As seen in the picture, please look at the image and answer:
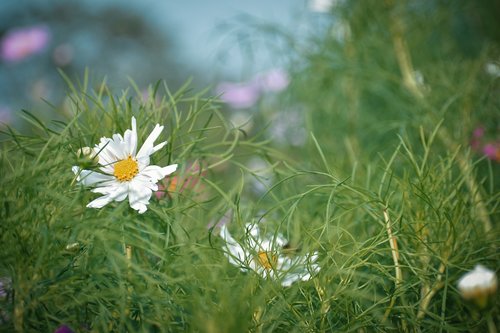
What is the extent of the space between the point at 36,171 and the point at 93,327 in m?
0.16

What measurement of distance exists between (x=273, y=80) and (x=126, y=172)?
0.88m

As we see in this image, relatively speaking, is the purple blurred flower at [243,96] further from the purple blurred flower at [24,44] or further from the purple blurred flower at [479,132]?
the purple blurred flower at [24,44]

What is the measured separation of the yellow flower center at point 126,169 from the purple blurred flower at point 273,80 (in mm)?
793

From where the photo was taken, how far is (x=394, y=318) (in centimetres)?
59

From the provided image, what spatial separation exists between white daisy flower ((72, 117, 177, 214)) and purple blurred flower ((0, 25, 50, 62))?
1.82m

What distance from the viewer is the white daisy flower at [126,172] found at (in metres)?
0.51

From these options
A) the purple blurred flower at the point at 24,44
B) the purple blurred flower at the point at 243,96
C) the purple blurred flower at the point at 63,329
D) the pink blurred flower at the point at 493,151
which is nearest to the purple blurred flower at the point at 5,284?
the purple blurred flower at the point at 63,329

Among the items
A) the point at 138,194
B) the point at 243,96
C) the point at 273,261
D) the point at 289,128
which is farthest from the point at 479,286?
the point at 243,96

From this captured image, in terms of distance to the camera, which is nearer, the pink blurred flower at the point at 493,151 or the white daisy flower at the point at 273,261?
the white daisy flower at the point at 273,261

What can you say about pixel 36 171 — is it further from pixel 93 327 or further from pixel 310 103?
pixel 310 103

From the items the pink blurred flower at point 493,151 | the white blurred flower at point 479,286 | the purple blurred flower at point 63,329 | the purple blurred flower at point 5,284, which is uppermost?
the pink blurred flower at point 493,151

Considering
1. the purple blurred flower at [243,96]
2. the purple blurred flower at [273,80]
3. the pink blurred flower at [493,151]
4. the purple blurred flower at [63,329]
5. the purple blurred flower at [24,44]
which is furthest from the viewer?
the purple blurred flower at [24,44]

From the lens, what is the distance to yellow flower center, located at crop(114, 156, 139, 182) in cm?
53

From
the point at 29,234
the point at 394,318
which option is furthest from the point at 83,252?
the point at 394,318
